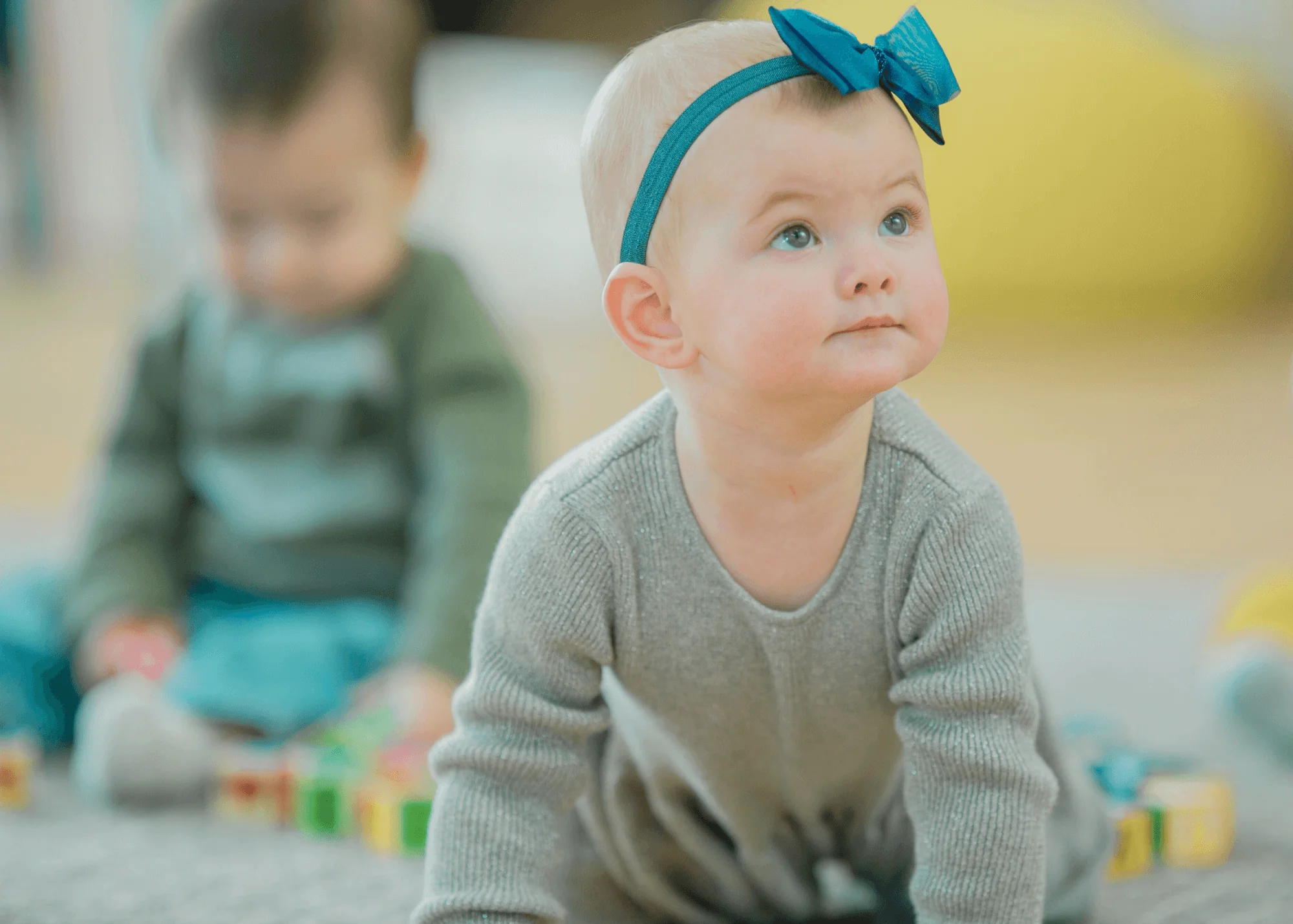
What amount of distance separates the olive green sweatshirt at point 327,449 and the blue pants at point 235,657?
2 centimetres

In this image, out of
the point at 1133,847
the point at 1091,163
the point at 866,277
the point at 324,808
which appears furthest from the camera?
the point at 1091,163

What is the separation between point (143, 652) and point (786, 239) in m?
0.78

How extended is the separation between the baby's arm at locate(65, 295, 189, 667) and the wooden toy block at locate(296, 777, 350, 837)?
1.04 ft

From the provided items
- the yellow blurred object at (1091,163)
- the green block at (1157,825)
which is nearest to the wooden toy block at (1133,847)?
the green block at (1157,825)

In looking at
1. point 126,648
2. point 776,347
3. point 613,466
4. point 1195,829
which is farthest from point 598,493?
point 126,648

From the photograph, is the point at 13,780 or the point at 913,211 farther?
the point at 13,780

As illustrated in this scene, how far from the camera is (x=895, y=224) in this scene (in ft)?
2.05

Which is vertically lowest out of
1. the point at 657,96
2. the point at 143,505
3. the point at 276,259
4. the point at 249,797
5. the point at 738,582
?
the point at 249,797

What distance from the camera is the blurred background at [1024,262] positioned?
5.34 feet

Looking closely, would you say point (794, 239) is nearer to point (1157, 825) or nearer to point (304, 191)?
point (1157, 825)

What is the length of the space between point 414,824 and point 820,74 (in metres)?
0.54

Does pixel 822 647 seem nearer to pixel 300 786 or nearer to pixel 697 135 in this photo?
pixel 697 135

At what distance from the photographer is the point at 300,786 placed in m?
1.00

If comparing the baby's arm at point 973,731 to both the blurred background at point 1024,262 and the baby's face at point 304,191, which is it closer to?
the blurred background at point 1024,262
